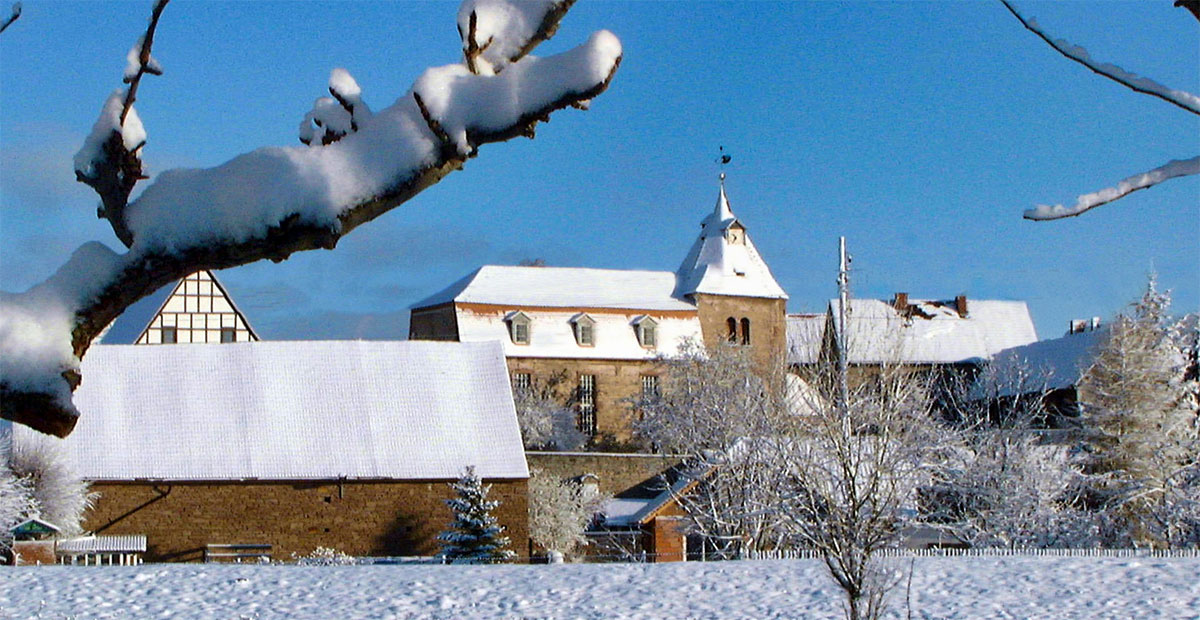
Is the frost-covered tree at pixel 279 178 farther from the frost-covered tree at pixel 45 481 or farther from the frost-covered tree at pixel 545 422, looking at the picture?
the frost-covered tree at pixel 545 422

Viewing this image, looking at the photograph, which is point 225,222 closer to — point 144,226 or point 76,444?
point 144,226

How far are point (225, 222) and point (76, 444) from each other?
28510mm

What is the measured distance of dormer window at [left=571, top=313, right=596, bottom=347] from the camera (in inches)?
2382

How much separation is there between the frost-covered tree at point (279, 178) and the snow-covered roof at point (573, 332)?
180ft

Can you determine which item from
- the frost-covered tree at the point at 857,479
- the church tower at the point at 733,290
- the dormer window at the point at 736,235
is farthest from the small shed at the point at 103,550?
the dormer window at the point at 736,235

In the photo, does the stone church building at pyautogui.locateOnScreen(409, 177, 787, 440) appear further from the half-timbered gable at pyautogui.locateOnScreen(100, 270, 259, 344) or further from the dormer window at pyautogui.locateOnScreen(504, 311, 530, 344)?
the half-timbered gable at pyautogui.locateOnScreen(100, 270, 259, 344)

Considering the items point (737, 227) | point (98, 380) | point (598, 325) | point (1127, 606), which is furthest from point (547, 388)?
point (1127, 606)

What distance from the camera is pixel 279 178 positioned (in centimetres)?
336

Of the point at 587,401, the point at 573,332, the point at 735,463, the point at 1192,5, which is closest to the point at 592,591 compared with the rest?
the point at 735,463

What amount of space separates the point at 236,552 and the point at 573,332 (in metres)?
32.4

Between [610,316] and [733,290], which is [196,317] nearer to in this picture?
[610,316]

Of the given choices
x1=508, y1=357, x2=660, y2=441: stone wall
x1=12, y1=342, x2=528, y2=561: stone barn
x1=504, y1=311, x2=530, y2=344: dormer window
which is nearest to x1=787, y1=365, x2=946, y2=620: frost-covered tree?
x1=12, y1=342, x2=528, y2=561: stone barn

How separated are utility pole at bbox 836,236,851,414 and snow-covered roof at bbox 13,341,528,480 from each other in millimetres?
7599

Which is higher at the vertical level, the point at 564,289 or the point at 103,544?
the point at 564,289
